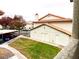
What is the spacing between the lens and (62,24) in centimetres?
4169

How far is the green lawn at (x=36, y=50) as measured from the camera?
77.9ft

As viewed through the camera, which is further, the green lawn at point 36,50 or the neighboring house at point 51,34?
the neighboring house at point 51,34

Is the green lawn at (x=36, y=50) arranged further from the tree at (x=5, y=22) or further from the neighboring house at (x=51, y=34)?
the tree at (x=5, y=22)

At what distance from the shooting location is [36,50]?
85.0 ft

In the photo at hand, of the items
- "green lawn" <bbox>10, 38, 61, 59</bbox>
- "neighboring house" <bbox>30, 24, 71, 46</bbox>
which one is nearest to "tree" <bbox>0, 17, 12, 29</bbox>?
"neighboring house" <bbox>30, 24, 71, 46</bbox>

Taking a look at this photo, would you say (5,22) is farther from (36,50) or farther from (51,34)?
(36,50)

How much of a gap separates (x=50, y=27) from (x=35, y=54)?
12808 mm

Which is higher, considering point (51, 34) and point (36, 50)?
point (51, 34)

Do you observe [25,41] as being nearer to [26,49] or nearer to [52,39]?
[26,49]

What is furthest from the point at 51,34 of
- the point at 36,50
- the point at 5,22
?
the point at 5,22

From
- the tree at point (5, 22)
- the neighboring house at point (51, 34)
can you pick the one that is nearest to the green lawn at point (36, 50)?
the neighboring house at point (51, 34)

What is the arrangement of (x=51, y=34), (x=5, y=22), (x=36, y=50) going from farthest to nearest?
(x=5, y=22), (x=51, y=34), (x=36, y=50)

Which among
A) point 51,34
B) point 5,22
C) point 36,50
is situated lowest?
point 5,22

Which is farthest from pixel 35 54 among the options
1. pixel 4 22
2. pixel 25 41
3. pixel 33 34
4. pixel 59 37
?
pixel 4 22
